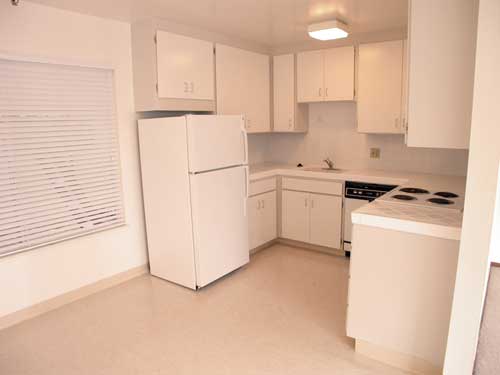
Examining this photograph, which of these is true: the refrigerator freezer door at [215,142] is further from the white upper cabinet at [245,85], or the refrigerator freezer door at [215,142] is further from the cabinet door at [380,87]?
the cabinet door at [380,87]

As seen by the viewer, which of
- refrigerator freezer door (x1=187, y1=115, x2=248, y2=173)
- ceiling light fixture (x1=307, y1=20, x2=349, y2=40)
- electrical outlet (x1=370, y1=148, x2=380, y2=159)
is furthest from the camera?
electrical outlet (x1=370, y1=148, x2=380, y2=159)

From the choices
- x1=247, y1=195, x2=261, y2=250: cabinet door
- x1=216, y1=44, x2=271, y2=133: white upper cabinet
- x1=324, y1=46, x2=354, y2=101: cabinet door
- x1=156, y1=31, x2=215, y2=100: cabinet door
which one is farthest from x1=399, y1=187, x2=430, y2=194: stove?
x1=156, y1=31, x2=215, y2=100: cabinet door

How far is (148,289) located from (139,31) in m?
2.35

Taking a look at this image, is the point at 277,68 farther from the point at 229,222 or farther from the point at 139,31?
the point at 229,222

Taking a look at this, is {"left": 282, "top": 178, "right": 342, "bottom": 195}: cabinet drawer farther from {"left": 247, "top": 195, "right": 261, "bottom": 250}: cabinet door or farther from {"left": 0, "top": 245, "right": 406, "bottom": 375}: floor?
{"left": 0, "top": 245, "right": 406, "bottom": 375}: floor

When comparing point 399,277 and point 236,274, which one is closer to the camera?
point 399,277

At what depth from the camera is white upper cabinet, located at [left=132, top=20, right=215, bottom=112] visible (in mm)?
3283

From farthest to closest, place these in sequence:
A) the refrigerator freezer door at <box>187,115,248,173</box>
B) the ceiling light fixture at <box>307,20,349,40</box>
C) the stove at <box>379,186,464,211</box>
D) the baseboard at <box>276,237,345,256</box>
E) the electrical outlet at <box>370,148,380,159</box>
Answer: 1. the electrical outlet at <box>370,148,380,159</box>
2. the baseboard at <box>276,237,345,256</box>
3. the ceiling light fixture at <box>307,20,349,40</box>
4. the refrigerator freezer door at <box>187,115,248,173</box>
5. the stove at <box>379,186,464,211</box>

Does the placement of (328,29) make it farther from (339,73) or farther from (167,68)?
(167,68)

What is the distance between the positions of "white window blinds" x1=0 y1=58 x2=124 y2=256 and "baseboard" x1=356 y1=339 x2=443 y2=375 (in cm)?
243

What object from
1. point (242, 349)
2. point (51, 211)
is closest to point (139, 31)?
point (51, 211)

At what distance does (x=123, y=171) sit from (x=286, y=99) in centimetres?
218

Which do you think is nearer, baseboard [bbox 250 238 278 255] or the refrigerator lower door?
the refrigerator lower door

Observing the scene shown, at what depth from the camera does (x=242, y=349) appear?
251 cm
